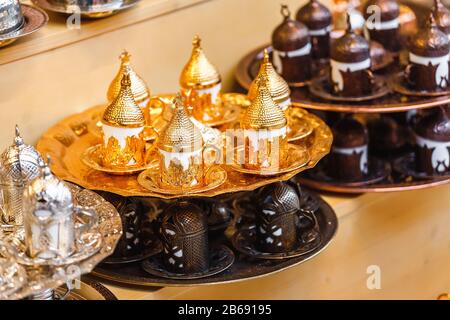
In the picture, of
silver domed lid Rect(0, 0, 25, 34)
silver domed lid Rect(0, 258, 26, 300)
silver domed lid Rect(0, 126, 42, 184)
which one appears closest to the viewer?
silver domed lid Rect(0, 258, 26, 300)

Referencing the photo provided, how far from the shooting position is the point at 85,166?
1551 millimetres

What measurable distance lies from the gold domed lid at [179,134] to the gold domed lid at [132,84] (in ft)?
0.57

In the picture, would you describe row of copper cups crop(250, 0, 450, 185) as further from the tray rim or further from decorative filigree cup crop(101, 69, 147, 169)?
decorative filigree cup crop(101, 69, 147, 169)

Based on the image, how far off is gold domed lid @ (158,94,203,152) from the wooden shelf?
0.98 ft

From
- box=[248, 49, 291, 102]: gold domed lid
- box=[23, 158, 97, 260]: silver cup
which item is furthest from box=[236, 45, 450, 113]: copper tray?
box=[23, 158, 97, 260]: silver cup

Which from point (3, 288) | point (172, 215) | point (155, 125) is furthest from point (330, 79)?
point (3, 288)

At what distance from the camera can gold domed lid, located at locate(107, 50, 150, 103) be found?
157 cm

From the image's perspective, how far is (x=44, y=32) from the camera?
1.61 metres

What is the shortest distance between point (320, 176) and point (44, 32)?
1.77 ft

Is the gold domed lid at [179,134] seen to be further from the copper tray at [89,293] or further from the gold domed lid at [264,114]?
the copper tray at [89,293]

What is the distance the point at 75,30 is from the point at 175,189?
14.7 inches

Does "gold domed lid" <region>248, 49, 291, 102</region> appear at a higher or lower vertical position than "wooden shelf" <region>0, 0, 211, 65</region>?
lower

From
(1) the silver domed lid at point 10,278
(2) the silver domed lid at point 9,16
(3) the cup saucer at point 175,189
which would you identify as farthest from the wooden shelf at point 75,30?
(1) the silver domed lid at point 10,278

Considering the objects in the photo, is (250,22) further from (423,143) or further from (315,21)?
(423,143)
